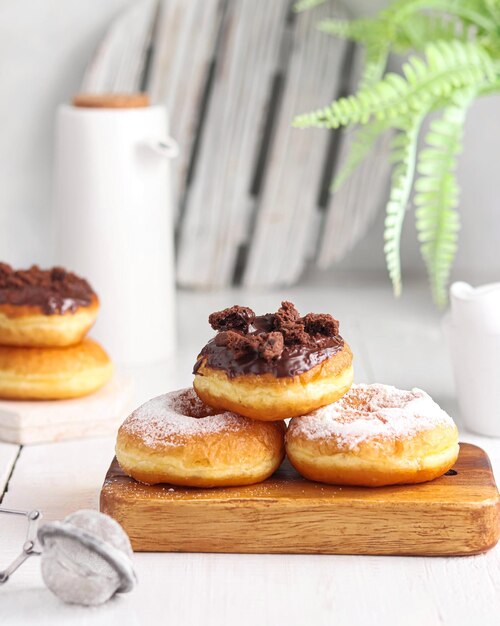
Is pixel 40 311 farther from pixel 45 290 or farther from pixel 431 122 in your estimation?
pixel 431 122

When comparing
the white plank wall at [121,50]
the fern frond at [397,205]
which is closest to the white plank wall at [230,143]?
the white plank wall at [121,50]

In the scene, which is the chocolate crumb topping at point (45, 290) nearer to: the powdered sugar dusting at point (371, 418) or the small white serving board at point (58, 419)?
the small white serving board at point (58, 419)

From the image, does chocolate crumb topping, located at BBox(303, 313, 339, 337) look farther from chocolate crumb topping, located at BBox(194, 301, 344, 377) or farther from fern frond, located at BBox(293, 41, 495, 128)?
fern frond, located at BBox(293, 41, 495, 128)

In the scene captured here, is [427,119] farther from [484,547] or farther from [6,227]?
[484,547]

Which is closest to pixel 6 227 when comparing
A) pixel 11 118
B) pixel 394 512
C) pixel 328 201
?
pixel 11 118

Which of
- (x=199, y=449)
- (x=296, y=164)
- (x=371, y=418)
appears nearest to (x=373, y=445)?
(x=371, y=418)
